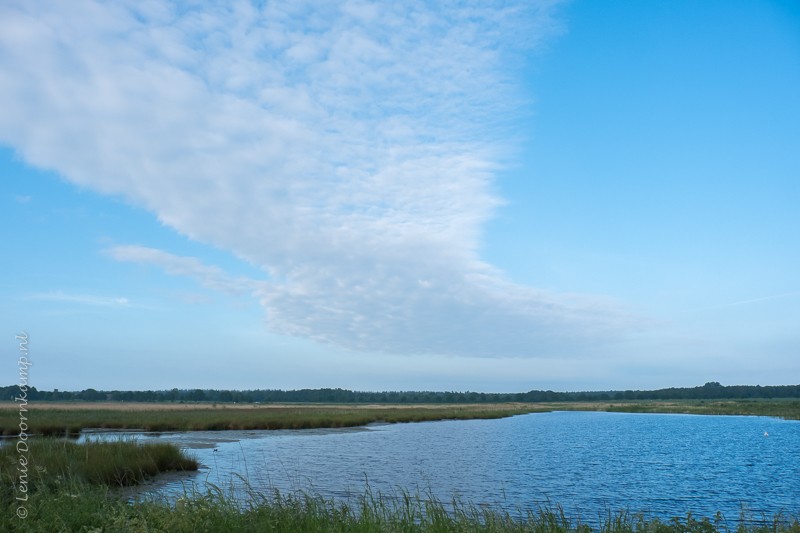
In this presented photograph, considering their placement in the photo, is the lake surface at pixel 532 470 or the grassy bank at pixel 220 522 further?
the lake surface at pixel 532 470

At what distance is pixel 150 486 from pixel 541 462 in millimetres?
22491

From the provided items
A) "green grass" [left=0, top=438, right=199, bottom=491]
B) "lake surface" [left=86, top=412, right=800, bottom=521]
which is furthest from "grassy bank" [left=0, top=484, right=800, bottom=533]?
"green grass" [left=0, top=438, right=199, bottom=491]

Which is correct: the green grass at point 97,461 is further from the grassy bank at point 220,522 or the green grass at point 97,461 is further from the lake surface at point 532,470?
the grassy bank at point 220,522

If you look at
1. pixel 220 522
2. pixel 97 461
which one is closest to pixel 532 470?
pixel 97 461

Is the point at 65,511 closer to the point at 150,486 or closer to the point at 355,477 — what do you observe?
the point at 150,486

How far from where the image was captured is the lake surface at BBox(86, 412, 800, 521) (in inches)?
859

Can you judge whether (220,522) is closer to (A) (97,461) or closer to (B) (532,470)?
(A) (97,461)

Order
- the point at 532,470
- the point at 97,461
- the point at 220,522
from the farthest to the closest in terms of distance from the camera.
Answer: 1. the point at 532,470
2. the point at 97,461
3. the point at 220,522

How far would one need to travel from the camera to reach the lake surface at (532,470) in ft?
71.6

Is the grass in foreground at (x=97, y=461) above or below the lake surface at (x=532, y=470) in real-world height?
above

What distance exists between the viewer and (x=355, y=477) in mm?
26906

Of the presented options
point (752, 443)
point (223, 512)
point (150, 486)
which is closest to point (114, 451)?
point (150, 486)

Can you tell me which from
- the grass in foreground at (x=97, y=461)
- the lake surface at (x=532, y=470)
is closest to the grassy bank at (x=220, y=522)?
the lake surface at (x=532, y=470)

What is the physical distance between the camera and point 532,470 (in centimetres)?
3111
